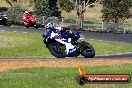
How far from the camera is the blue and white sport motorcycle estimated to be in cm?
2308

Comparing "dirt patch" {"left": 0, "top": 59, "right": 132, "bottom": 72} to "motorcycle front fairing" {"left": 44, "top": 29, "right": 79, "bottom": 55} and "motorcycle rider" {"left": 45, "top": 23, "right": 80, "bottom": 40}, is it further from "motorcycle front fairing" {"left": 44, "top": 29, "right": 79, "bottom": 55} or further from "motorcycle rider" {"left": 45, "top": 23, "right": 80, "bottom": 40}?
"motorcycle rider" {"left": 45, "top": 23, "right": 80, "bottom": 40}

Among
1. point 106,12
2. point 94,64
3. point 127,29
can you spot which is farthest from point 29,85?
point 106,12

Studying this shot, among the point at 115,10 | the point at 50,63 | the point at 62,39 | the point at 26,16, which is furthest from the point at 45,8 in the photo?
the point at 50,63

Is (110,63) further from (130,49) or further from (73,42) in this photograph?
(130,49)

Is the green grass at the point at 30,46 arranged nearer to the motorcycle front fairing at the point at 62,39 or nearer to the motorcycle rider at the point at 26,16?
the motorcycle rider at the point at 26,16

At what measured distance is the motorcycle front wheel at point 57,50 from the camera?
2352 cm

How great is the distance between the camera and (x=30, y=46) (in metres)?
37.1

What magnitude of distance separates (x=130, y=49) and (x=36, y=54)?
358 inches

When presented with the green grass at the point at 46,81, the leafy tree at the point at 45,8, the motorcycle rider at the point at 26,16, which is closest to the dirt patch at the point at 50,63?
the green grass at the point at 46,81

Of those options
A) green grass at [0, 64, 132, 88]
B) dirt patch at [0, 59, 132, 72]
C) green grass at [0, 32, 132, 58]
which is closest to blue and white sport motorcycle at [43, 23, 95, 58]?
dirt patch at [0, 59, 132, 72]

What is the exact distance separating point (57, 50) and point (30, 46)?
13545mm

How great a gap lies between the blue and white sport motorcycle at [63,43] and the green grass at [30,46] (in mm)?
10020

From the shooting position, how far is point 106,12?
189 feet

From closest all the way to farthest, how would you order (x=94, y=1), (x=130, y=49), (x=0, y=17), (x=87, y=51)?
(x=87, y=51) < (x=130, y=49) < (x=0, y=17) < (x=94, y=1)
